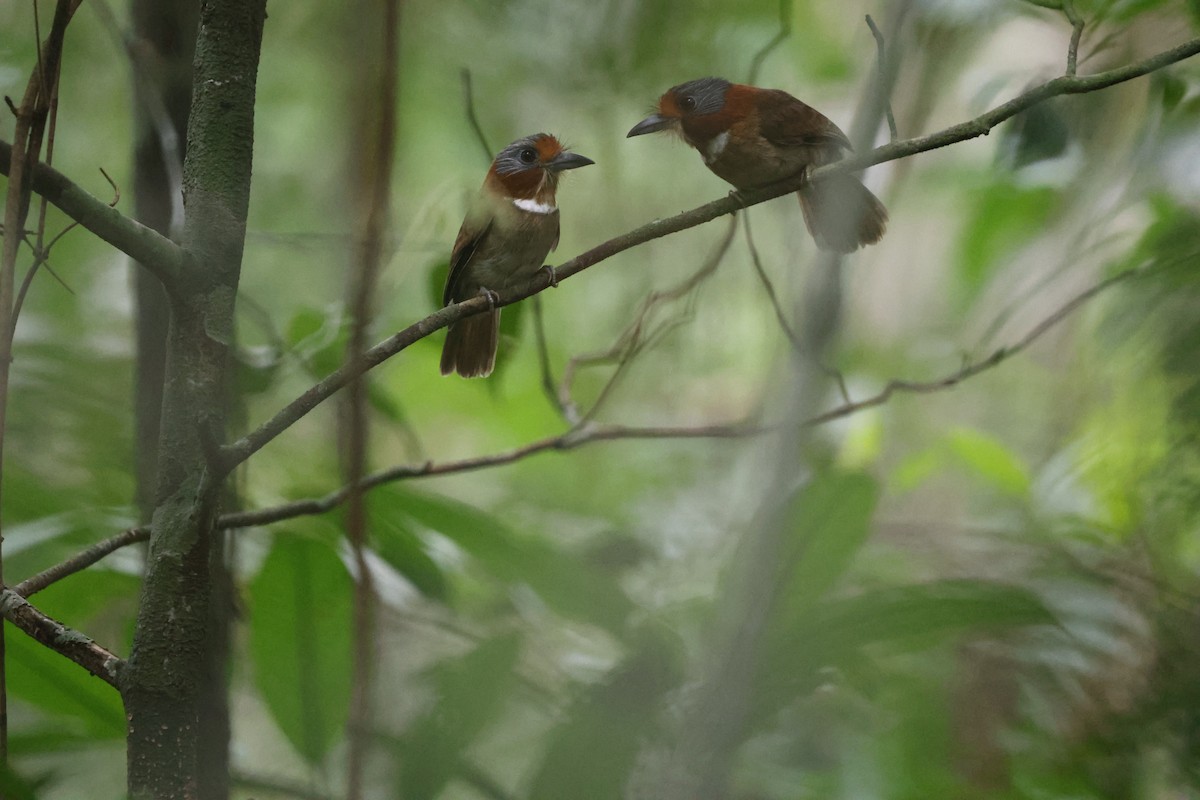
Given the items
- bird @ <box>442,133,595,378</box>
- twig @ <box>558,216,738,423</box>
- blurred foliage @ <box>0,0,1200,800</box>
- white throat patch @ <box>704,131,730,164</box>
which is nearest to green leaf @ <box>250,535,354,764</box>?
blurred foliage @ <box>0,0,1200,800</box>

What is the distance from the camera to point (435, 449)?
181 inches

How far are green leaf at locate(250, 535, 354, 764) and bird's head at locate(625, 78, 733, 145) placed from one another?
4.00 ft

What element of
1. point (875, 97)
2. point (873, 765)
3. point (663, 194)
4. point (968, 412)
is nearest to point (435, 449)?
point (663, 194)

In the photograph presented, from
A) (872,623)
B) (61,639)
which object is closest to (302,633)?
(61,639)

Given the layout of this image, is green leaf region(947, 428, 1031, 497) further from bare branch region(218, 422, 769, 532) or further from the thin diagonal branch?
the thin diagonal branch

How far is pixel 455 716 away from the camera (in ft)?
4.41

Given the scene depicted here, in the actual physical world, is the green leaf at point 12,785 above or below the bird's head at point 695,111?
below

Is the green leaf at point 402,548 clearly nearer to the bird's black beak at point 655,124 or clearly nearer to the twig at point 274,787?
the twig at point 274,787

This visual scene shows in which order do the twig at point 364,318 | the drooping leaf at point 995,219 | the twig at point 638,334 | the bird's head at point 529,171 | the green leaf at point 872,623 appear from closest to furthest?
the twig at point 364,318, the green leaf at point 872,623, the twig at point 638,334, the bird's head at point 529,171, the drooping leaf at point 995,219

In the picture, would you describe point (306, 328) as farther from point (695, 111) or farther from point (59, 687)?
point (695, 111)

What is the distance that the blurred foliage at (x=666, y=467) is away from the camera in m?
1.43

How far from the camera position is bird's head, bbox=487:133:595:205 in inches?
99.3

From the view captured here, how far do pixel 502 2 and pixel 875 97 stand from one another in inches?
47.9

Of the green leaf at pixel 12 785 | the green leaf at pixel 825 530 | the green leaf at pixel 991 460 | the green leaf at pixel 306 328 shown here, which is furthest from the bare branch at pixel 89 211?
the green leaf at pixel 991 460
